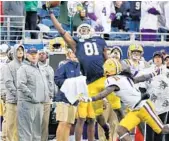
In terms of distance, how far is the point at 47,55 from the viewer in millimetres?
14914

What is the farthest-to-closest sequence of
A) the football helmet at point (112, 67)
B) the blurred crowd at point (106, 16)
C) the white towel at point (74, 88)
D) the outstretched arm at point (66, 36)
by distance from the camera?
1. the blurred crowd at point (106, 16)
2. the white towel at point (74, 88)
3. the outstretched arm at point (66, 36)
4. the football helmet at point (112, 67)

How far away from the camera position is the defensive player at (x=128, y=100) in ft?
39.4

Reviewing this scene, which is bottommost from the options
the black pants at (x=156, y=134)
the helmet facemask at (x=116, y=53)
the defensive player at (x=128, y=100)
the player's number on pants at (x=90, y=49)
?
the black pants at (x=156, y=134)

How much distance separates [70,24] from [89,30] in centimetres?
347

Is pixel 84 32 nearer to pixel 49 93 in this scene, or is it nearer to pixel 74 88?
pixel 74 88

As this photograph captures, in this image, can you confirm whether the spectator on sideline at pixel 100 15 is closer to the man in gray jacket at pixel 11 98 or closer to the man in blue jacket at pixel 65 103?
the man in blue jacket at pixel 65 103

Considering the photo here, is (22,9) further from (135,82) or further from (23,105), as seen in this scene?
(135,82)

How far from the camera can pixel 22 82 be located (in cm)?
1343

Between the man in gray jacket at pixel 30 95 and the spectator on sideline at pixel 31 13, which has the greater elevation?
the spectator on sideline at pixel 31 13

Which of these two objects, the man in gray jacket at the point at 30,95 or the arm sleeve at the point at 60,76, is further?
the arm sleeve at the point at 60,76

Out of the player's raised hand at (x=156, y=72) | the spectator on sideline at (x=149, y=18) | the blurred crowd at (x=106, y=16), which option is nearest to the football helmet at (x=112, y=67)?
the player's raised hand at (x=156, y=72)

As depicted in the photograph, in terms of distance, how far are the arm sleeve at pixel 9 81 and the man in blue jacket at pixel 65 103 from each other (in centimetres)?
76

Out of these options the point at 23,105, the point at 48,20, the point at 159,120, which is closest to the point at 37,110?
the point at 23,105

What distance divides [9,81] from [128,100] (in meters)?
2.48
